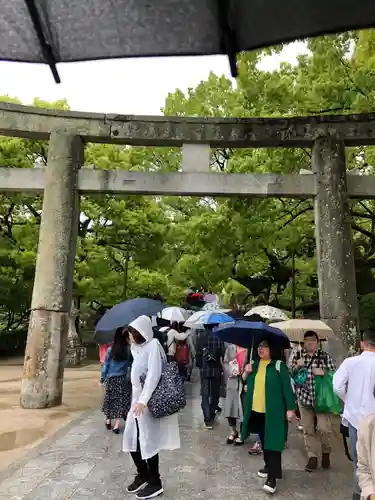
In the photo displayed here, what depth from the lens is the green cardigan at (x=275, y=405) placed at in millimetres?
5027

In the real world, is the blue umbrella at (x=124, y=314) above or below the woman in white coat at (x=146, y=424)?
above

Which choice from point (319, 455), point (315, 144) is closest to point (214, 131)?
point (315, 144)

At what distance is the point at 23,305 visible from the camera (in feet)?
72.7

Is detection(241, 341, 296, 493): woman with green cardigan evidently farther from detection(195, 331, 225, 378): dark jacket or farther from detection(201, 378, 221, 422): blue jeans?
detection(201, 378, 221, 422): blue jeans

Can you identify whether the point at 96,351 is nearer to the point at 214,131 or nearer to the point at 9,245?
the point at 9,245

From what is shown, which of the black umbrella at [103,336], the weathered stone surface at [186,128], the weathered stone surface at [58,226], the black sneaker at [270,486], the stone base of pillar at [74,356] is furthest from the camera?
the stone base of pillar at [74,356]

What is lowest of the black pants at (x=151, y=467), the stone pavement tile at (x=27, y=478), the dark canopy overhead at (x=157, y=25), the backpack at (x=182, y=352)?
the stone pavement tile at (x=27, y=478)

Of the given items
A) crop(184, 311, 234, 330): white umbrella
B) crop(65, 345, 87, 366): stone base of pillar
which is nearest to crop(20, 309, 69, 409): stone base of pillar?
crop(184, 311, 234, 330): white umbrella

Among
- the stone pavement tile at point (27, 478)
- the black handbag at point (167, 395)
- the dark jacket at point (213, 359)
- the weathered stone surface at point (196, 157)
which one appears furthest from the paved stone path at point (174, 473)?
the weathered stone surface at point (196, 157)

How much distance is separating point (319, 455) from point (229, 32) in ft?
19.1

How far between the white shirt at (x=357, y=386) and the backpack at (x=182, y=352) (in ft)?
25.0

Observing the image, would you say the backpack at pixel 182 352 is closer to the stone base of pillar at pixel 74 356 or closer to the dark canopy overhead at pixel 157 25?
the stone base of pillar at pixel 74 356

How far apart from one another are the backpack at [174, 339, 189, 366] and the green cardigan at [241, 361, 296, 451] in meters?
6.58

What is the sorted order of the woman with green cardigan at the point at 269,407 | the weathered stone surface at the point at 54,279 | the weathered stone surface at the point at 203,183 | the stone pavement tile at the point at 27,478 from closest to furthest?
the stone pavement tile at the point at 27,478, the woman with green cardigan at the point at 269,407, the weathered stone surface at the point at 54,279, the weathered stone surface at the point at 203,183
